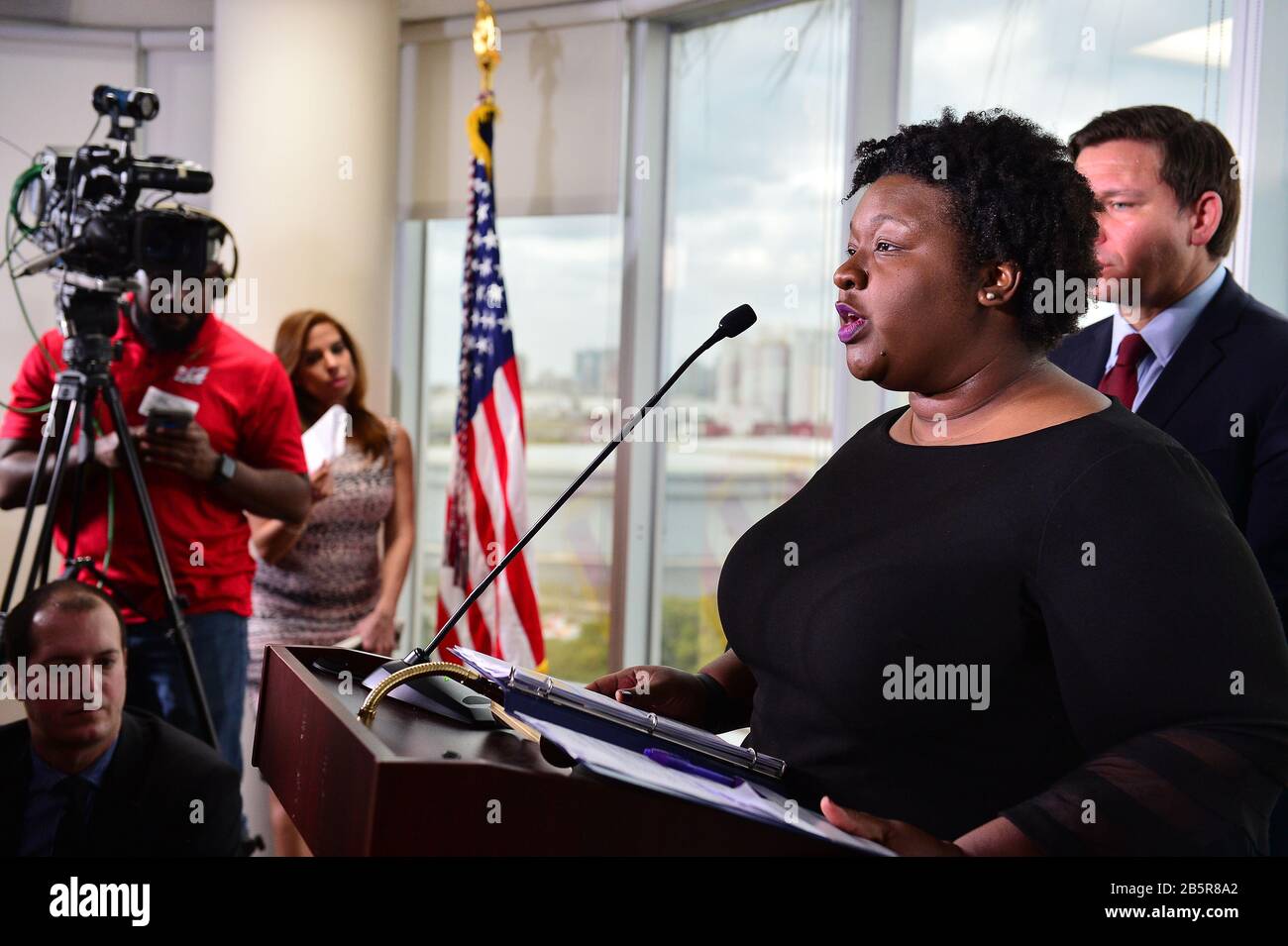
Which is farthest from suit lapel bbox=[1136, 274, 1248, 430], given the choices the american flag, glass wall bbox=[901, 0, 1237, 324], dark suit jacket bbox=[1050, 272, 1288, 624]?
the american flag

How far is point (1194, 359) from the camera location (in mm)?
1799

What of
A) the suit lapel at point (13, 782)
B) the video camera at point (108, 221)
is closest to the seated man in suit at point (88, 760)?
the suit lapel at point (13, 782)

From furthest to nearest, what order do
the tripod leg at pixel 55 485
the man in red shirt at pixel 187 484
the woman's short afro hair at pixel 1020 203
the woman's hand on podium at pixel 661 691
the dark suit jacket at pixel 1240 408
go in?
the man in red shirt at pixel 187 484, the tripod leg at pixel 55 485, the dark suit jacket at pixel 1240 408, the woman's hand on podium at pixel 661 691, the woman's short afro hair at pixel 1020 203

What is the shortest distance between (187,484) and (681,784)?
2.12m

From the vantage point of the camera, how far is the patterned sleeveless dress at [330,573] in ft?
10.9

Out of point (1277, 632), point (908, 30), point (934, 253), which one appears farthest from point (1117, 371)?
point (908, 30)

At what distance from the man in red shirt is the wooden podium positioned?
5.69ft

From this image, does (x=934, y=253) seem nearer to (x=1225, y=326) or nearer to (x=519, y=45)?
(x=1225, y=326)

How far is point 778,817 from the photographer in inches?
33.1

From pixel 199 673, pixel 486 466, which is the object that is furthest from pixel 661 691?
pixel 486 466

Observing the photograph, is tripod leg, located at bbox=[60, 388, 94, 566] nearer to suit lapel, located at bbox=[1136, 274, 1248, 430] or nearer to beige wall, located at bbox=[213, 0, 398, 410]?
beige wall, located at bbox=[213, 0, 398, 410]

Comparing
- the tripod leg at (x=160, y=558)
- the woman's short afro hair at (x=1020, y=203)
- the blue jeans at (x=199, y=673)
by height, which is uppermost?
the woman's short afro hair at (x=1020, y=203)

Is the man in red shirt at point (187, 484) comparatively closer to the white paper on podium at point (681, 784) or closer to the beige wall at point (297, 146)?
the beige wall at point (297, 146)

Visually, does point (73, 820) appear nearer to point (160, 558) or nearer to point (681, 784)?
point (160, 558)
